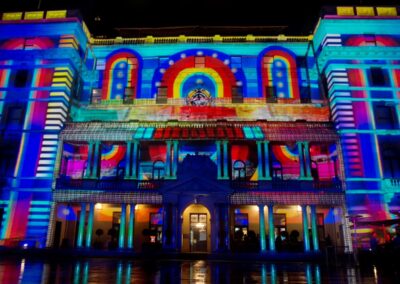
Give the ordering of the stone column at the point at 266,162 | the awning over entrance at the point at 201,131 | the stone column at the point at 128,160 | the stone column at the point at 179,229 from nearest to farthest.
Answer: the stone column at the point at 179,229 < the stone column at the point at 266,162 < the awning over entrance at the point at 201,131 < the stone column at the point at 128,160

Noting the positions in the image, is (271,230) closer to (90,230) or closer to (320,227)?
(320,227)

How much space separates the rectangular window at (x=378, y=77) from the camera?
1257 inches

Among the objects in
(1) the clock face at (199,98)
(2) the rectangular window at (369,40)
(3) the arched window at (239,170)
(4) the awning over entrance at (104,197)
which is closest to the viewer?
(4) the awning over entrance at (104,197)

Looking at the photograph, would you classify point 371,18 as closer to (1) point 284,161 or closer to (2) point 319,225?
(1) point 284,161

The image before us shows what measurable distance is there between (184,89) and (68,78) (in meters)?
11.8

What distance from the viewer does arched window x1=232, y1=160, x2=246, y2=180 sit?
106 feet

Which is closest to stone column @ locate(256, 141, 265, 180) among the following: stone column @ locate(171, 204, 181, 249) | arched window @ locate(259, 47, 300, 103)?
arched window @ locate(259, 47, 300, 103)

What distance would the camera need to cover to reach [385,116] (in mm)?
31125

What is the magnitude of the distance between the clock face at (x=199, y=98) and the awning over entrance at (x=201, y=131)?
135 inches

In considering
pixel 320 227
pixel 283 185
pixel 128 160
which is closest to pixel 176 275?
pixel 283 185

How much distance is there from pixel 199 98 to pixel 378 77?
17.8m

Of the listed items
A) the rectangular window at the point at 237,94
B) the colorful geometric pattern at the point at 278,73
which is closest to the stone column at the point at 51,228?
the rectangular window at the point at 237,94

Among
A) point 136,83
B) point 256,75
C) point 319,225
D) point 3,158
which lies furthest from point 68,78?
point 319,225

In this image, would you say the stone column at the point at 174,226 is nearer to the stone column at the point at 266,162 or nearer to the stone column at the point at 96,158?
the stone column at the point at 96,158
